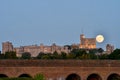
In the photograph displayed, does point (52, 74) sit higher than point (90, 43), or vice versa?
point (90, 43)

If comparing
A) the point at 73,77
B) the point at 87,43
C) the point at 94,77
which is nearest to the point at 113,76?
the point at 94,77

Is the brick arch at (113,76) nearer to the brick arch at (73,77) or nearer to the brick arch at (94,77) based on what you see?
the brick arch at (94,77)

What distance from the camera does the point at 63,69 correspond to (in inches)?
1852

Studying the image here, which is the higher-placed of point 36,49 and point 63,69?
point 36,49

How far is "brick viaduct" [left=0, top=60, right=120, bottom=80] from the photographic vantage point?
4428 cm

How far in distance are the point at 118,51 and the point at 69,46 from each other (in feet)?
276

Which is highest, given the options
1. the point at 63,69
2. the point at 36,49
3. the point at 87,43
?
the point at 87,43

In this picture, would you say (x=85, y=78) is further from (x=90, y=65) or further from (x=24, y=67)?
(x=24, y=67)

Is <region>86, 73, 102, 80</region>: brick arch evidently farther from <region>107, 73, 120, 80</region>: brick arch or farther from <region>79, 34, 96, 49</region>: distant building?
<region>79, 34, 96, 49</region>: distant building

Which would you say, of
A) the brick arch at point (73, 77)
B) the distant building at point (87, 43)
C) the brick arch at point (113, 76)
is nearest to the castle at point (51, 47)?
the distant building at point (87, 43)

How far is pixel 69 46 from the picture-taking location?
159500mm

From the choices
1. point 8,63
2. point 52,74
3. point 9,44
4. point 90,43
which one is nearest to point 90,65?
point 52,74

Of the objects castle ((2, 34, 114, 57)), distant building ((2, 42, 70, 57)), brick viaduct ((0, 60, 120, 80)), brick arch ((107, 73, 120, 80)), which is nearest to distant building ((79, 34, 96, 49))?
castle ((2, 34, 114, 57))

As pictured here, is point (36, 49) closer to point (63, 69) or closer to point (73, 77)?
point (73, 77)
